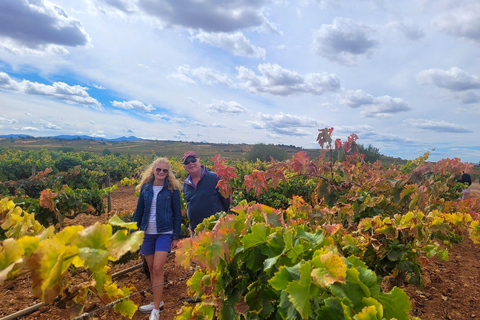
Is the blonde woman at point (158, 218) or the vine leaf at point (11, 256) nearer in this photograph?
the vine leaf at point (11, 256)

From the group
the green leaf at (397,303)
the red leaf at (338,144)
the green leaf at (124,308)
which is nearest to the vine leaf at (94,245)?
the green leaf at (397,303)

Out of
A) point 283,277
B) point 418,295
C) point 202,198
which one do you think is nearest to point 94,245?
point 283,277

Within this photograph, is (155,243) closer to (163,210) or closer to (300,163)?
(163,210)

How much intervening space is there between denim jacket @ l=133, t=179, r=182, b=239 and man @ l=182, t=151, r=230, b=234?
0.27 meters

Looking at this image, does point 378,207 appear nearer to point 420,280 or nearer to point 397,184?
point 397,184

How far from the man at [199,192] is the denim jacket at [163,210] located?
0.27 m

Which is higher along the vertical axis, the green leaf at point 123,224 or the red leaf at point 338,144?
the red leaf at point 338,144

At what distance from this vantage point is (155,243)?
3680 millimetres

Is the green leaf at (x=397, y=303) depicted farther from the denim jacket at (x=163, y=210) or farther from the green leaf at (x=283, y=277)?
the denim jacket at (x=163, y=210)

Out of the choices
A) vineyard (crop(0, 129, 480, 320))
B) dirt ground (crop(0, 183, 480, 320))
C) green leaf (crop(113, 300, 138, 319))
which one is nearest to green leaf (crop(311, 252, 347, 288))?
vineyard (crop(0, 129, 480, 320))

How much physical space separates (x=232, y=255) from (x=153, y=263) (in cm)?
231

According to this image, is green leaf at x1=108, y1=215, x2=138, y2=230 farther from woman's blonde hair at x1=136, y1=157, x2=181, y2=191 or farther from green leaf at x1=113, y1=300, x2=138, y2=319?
woman's blonde hair at x1=136, y1=157, x2=181, y2=191

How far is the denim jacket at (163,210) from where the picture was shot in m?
3.62

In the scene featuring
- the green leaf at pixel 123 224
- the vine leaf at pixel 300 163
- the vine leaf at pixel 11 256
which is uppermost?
the vine leaf at pixel 300 163
